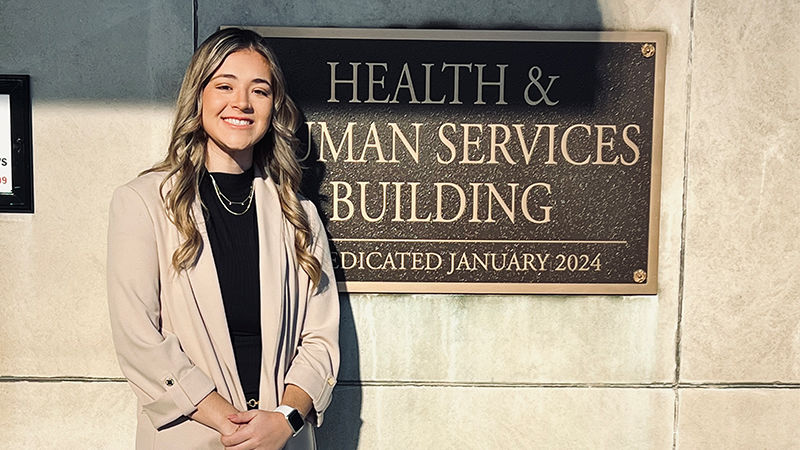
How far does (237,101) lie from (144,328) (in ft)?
2.48

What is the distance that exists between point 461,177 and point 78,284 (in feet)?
5.41

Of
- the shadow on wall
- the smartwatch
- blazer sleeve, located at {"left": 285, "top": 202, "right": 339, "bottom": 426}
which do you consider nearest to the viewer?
the smartwatch

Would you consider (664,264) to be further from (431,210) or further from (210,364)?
(210,364)

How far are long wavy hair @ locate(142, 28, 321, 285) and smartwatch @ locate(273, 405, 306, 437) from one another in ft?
1.40

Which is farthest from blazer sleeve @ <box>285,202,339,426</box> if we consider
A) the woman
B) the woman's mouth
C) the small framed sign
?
the small framed sign

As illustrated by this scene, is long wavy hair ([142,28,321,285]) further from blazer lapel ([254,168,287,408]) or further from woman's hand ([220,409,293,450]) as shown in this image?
woman's hand ([220,409,293,450])

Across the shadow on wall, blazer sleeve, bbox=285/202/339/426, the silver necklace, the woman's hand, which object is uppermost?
the shadow on wall

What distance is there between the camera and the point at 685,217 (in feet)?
10.4

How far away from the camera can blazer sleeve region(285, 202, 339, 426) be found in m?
2.47

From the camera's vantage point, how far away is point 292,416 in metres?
2.38

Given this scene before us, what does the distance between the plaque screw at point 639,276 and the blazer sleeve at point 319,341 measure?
1.32 m

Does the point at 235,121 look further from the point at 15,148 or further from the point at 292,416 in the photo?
the point at 15,148

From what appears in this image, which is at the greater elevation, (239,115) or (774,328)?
(239,115)

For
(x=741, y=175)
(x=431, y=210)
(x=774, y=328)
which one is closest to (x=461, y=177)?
(x=431, y=210)
